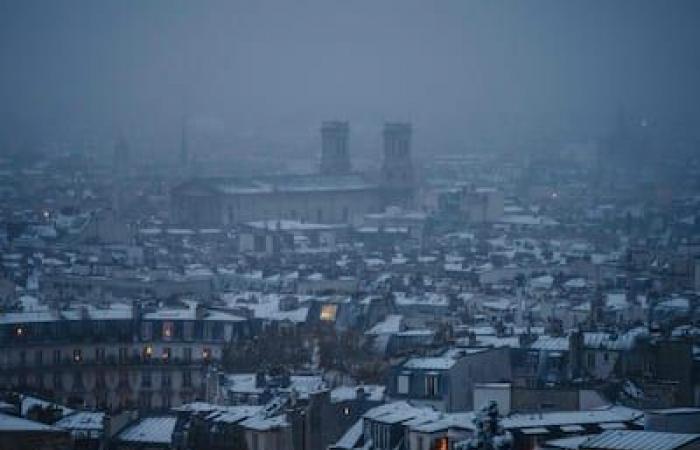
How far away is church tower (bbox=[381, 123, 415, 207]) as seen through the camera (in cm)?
12081

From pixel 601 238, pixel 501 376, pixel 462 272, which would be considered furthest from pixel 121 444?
pixel 601 238

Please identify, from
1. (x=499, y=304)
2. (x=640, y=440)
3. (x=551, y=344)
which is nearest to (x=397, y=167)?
(x=499, y=304)

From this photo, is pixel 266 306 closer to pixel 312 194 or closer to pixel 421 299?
pixel 421 299

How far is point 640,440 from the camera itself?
26.0m

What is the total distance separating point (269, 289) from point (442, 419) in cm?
3022

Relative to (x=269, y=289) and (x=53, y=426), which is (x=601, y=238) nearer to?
(x=269, y=289)

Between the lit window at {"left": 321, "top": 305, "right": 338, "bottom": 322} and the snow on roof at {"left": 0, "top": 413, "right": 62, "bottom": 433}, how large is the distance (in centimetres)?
1791

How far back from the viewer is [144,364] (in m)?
42.4

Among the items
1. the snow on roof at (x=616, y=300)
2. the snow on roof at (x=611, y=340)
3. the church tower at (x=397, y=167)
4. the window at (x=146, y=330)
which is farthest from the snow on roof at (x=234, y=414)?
the church tower at (x=397, y=167)

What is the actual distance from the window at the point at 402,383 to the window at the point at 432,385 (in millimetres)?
232

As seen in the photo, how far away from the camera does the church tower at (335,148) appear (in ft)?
415

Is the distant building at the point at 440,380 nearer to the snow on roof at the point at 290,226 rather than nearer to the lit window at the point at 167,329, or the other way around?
the lit window at the point at 167,329

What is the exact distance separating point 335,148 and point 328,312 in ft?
270

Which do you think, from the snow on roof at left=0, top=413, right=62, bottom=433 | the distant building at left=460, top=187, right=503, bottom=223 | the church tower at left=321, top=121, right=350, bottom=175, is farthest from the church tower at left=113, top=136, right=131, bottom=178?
the snow on roof at left=0, top=413, right=62, bottom=433
